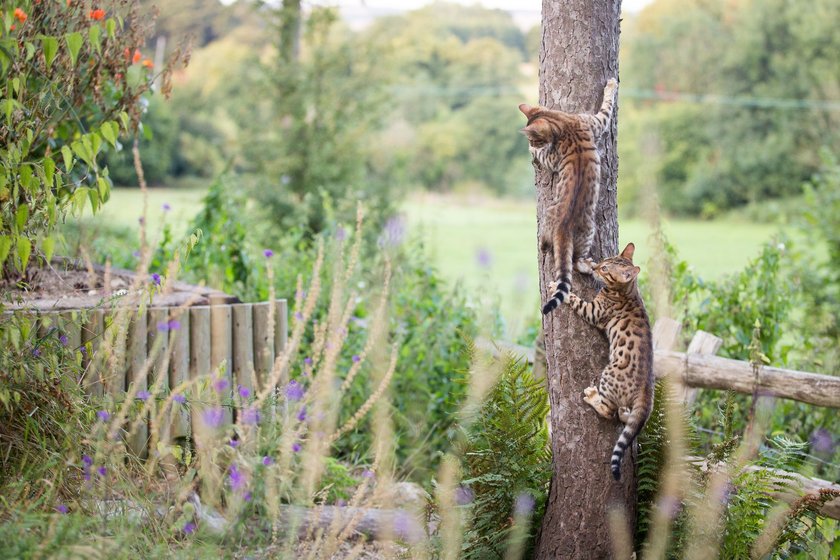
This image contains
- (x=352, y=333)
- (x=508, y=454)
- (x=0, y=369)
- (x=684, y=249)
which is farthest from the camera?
(x=684, y=249)

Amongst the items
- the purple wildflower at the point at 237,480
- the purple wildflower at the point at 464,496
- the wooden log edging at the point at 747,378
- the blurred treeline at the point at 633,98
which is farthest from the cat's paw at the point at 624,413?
the blurred treeline at the point at 633,98

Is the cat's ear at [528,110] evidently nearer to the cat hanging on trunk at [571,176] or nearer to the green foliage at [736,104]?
the cat hanging on trunk at [571,176]

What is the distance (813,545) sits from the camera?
11.3 ft

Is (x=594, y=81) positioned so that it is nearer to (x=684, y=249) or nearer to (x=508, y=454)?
(x=508, y=454)

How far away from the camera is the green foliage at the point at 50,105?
Result: 281 cm

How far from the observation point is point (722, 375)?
4.13m

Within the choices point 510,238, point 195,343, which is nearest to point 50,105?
point 195,343

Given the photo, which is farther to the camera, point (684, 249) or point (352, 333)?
point (684, 249)

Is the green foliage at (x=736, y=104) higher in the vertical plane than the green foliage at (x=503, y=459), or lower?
higher

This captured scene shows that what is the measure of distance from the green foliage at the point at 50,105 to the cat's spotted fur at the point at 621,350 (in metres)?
1.87

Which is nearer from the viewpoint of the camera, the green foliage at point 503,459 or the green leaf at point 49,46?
the green leaf at point 49,46

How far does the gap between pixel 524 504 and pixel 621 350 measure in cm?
71

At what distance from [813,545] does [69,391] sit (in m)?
3.04

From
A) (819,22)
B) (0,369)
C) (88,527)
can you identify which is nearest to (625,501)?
(88,527)
